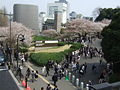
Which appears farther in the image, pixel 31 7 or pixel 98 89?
pixel 31 7

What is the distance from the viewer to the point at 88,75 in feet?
89.0

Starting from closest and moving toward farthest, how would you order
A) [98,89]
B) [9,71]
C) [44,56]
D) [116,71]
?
[98,89] → [116,71] → [9,71] → [44,56]

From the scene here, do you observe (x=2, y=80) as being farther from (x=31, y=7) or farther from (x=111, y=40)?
(x=31, y=7)

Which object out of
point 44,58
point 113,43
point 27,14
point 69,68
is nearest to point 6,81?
point 69,68

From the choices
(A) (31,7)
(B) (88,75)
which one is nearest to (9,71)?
(B) (88,75)

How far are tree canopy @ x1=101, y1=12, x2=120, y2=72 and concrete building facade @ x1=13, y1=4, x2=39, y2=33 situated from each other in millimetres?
89950

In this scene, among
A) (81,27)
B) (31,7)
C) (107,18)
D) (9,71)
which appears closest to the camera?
(9,71)

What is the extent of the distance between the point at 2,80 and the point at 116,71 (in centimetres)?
1079

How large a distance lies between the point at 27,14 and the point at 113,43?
94.6 m

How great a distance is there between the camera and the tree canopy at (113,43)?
23.4m

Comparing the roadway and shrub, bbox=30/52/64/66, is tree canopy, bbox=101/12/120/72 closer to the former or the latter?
the roadway

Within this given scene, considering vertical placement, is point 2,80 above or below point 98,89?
below

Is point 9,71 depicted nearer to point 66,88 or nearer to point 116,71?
point 66,88

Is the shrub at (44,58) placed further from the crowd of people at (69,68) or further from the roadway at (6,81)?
the roadway at (6,81)
